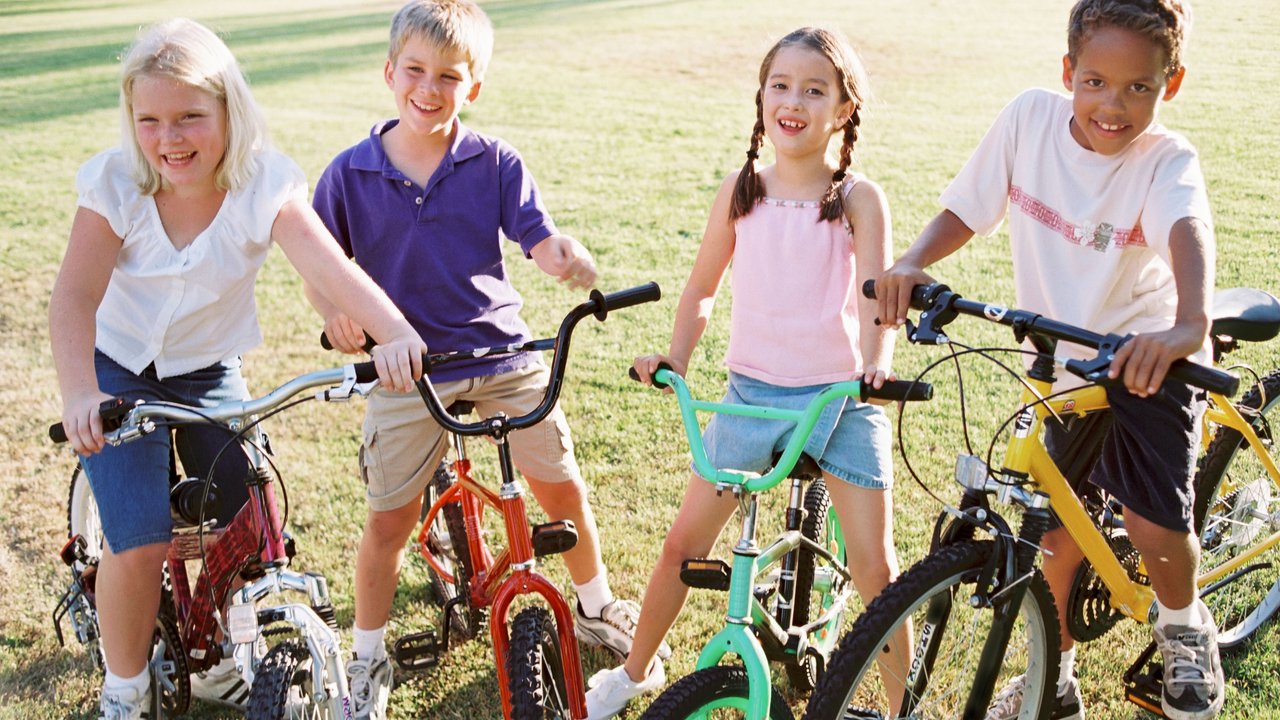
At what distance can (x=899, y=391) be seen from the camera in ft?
8.52

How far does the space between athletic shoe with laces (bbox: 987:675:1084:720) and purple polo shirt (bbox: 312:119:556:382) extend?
5.86 feet

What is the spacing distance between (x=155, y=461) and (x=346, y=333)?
2.22 ft

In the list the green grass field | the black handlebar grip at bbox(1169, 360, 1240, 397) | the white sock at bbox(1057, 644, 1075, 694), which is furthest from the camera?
the green grass field

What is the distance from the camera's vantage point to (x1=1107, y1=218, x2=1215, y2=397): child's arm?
2471mm

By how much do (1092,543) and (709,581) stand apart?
1147 mm

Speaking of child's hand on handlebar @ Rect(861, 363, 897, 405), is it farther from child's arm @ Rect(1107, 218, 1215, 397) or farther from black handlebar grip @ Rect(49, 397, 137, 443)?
black handlebar grip @ Rect(49, 397, 137, 443)

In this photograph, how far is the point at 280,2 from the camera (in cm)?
2911

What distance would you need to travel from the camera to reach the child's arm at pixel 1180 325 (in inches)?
97.3

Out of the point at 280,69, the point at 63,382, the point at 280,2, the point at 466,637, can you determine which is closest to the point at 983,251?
the point at 466,637

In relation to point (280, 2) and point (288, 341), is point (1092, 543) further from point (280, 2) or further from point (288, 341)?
point (280, 2)

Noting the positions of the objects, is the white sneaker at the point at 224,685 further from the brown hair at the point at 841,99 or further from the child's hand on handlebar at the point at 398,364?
the brown hair at the point at 841,99

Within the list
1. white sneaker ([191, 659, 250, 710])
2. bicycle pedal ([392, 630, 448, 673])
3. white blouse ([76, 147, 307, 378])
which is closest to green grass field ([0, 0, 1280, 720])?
white sneaker ([191, 659, 250, 710])

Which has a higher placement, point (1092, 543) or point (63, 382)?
point (63, 382)

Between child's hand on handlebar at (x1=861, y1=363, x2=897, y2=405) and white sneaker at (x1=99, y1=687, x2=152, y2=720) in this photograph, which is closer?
child's hand on handlebar at (x1=861, y1=363, x2=897, y2=405)
